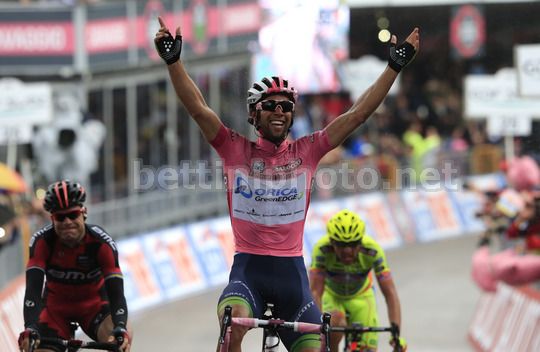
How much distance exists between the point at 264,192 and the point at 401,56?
130 centimetres

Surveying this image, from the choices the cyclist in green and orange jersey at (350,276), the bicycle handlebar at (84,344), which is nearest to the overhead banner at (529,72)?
the cyclist in green and orange jersey at (350,276)

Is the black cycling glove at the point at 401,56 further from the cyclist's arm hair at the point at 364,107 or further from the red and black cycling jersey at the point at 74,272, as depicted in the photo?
the red and black cycling jersey at the point at 74,272

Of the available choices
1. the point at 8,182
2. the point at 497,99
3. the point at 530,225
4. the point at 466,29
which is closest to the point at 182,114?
the point at 497,99

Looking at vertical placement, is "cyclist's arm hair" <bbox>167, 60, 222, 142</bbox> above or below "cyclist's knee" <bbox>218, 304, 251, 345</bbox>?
above

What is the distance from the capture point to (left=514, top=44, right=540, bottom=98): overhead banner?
15656mm

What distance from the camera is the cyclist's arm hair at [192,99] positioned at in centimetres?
877

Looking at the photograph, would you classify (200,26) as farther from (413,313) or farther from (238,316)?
(238,316)

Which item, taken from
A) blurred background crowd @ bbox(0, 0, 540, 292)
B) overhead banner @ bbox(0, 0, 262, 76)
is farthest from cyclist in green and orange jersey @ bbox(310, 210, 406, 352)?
overhead banner @ bbox(0, 0, 262, 76)

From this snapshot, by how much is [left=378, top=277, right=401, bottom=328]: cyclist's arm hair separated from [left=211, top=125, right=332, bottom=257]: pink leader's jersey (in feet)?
6.26

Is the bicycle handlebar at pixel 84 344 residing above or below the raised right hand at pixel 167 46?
below

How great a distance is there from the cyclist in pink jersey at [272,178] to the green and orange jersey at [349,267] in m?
2.27

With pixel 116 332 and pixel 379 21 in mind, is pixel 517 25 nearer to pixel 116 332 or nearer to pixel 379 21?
pixel 379 21

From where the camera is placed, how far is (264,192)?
8.91 m

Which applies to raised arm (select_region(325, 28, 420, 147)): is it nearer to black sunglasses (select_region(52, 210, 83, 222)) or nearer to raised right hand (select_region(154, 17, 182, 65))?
raised right hand (select_region(154, 17, 182, 65))
